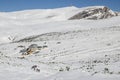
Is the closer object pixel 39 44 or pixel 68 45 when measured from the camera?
pixel 68 45

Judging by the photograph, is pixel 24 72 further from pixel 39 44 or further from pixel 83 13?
pixel 83 13

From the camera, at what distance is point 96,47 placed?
136 ft

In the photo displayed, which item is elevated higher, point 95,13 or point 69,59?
point 95,13

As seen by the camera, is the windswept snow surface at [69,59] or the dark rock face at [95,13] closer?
the windswept snow surface at [69,59]

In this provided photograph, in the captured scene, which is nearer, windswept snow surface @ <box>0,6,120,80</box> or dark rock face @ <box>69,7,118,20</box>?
windswept snow surface @ <box>0,6,120,80</box>

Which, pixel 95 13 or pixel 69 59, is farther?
pixel 95 13

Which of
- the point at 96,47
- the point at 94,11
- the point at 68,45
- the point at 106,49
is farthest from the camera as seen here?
the point at 94,11

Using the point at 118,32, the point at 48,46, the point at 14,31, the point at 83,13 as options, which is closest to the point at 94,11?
the point at 83,13

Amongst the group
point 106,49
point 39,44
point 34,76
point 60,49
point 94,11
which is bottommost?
point 34,76

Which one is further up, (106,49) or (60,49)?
(60,49)

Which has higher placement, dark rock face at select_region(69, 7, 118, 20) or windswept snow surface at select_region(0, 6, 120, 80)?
dark rock face at select_region(69, 7, 118, 20)

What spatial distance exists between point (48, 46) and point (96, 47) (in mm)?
7947

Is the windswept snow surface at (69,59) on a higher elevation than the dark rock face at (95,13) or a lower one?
lower

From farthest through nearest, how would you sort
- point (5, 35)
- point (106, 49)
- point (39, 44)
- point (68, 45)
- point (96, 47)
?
point (5, 35) < point (39, 44) < point (68, 45) < point (96, 47) < point (106, 49)
